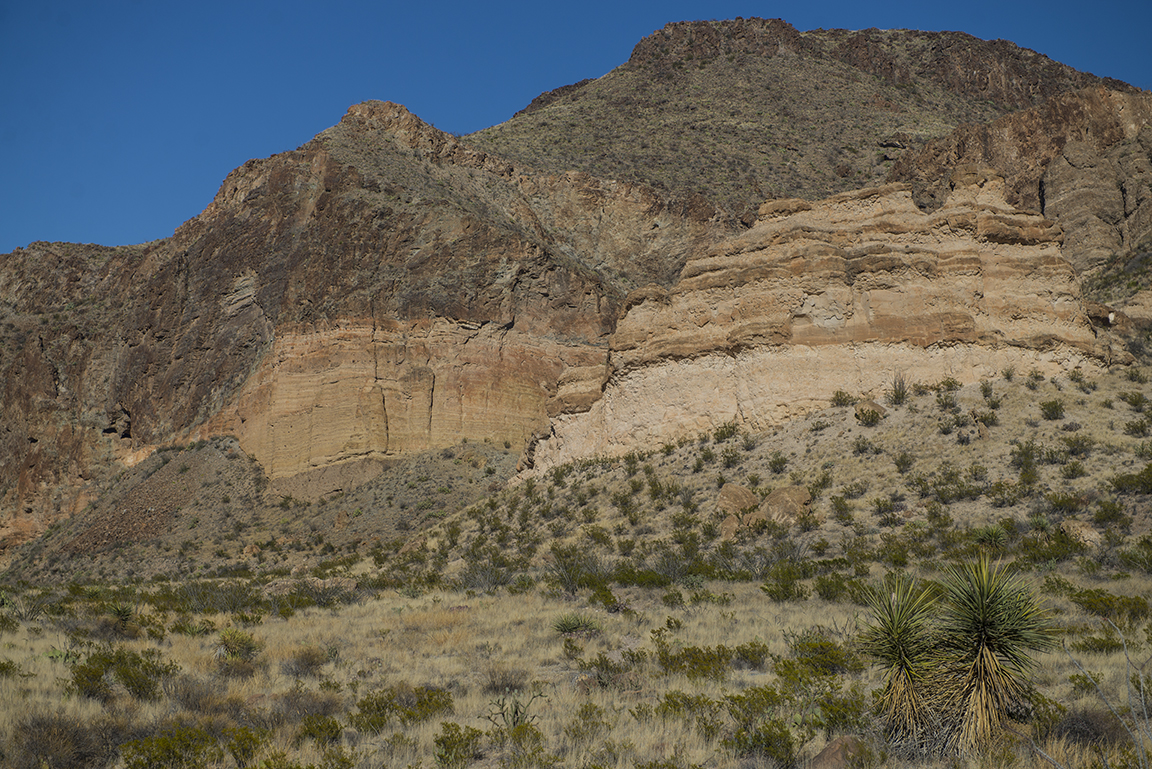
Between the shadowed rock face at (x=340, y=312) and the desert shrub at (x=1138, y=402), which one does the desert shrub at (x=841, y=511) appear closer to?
the desert shrub at (x=1138, y=402)

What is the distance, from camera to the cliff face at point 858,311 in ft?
80.7

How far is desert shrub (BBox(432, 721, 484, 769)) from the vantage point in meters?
7.25

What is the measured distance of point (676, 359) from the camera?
27125 mm

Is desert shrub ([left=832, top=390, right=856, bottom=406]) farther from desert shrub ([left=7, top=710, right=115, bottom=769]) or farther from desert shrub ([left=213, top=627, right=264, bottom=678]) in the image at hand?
desert shrub ([left=7, top=710, right=115, bottom=769])

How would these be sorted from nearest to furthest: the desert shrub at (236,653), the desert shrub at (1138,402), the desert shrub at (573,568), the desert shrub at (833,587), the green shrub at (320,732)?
the green shrub at (320,732)
the desert shrub at (236,653)
the desert shrub at (833,587)
the desert shrub at (573,568)
the desert shrub at (1138,402)

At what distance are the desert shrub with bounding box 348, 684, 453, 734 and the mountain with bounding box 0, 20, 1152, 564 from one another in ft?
58.9

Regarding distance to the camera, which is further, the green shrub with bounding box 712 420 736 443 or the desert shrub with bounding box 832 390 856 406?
the green shrub with bounding box 712 420 736 443

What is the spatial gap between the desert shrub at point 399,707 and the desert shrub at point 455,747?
2.75ft

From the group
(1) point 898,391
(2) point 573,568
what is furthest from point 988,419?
(2) point 573,568

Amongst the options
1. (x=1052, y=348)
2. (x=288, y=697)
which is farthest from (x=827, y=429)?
(x=288, y=697)

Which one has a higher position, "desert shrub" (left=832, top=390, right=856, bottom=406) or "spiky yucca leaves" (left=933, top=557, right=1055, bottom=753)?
"desert shrub" (left=832, top=390, right=856, bottom=406)

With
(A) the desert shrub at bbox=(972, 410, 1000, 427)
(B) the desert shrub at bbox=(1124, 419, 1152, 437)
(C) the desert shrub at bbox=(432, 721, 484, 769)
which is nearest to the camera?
(C) the desert shrub at bbox=(432, 721, 484, 769)

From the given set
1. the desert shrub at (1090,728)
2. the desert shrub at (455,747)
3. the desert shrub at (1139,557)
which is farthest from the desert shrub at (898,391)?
the desert shrub at (455,747)

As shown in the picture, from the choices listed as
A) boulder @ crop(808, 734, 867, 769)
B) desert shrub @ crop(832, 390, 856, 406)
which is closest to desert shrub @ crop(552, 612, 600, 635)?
boulder @ crop(808, 734, 867, 769)
